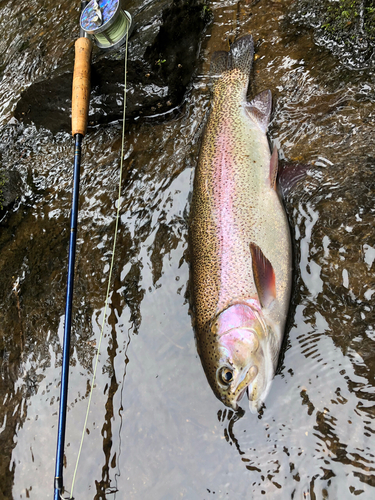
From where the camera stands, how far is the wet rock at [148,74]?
3.81 metres

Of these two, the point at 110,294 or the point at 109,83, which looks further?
the point at 109,83

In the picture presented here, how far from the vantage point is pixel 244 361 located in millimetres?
2459

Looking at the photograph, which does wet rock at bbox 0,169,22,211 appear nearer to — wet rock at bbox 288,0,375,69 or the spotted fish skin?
the spotted fish skin

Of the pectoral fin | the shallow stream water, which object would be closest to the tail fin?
the shallow stream water

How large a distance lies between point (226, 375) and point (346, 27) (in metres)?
3.52

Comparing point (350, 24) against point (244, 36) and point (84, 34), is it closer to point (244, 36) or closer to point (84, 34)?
point (244, 36)

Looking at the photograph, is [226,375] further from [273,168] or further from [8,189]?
[8,189]

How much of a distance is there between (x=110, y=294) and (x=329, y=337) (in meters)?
1.97

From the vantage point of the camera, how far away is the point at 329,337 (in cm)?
263

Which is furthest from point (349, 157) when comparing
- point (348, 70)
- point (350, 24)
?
point (350, 24)

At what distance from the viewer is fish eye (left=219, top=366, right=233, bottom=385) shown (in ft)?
8.17

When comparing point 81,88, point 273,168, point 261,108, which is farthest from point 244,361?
point 81,88

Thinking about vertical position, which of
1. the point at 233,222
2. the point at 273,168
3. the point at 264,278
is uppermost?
the point at 273,168

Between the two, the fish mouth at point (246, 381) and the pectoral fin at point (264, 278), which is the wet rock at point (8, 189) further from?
the fish mouth at point (246, 381)
